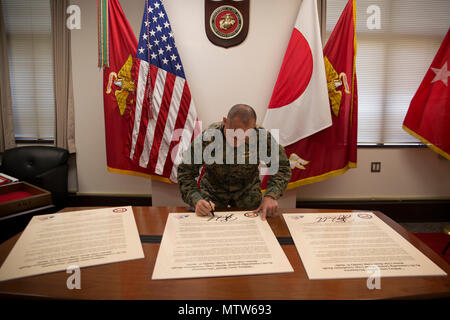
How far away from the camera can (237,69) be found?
2443mm

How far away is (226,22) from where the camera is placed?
2.34m

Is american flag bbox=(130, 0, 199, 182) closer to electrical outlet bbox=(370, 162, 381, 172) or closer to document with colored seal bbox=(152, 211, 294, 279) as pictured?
document with colored seal bbox=(152, 211, 294, 279)

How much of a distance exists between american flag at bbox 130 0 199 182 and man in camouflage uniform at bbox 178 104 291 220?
2.84ft

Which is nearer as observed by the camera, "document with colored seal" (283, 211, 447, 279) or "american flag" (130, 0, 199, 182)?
"document with colored seal" (283, 211, 447, 279)

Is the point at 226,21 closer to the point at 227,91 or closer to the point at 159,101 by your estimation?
the point at 227,91

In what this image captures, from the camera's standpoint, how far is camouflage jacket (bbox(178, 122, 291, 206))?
1.34 m

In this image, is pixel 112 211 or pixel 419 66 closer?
pixel 112 211

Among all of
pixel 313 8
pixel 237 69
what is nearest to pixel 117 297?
pixel 237 69

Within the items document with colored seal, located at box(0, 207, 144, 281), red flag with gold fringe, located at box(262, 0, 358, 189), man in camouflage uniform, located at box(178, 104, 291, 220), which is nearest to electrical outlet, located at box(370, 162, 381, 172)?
red flag with gold fringe, located at box(262, 0, 358, 189)

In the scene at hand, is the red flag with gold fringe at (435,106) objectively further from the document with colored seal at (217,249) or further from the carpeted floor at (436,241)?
the document with colored seal at (217,249)

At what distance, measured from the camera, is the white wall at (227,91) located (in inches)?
93.7

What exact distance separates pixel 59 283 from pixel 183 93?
186 cm

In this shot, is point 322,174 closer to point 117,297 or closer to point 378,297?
point 378,297

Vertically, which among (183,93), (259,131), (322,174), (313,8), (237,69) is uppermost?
(313,8)
